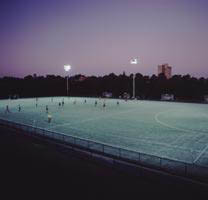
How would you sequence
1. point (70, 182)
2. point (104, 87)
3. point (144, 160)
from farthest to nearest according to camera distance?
1. point (104, 87)
2. point (144, 160)
3. point (70, 182)

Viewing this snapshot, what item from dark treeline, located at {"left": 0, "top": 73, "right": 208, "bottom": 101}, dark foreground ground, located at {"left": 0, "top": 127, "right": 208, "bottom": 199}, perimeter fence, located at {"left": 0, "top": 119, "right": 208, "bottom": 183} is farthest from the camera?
dark treeline, located at {"left": 0, "top": 73, "right": 208, "bottom": 101}

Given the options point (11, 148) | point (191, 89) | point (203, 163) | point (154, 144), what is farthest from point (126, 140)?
point (191, 89)

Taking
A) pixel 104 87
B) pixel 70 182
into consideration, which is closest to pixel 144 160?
pixel 70 182

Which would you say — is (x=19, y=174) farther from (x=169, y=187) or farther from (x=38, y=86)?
(x=38, y=86)

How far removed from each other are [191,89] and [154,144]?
62.8 meters

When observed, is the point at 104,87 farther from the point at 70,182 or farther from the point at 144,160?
the point at 70,182

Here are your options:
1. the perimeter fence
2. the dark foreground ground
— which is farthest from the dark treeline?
the dark foreground ground

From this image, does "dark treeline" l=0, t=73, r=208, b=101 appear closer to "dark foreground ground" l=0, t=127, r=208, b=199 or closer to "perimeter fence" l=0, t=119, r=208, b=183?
"perimeter fence" l=0, t=119, r=208, b=183

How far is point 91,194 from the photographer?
8.30 metres

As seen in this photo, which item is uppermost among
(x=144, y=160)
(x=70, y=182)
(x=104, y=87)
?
(x=104, y=87)

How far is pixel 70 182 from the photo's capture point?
9320mm

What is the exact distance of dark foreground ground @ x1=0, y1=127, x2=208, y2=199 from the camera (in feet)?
27.0

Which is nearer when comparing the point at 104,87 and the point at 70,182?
the point at 70,182

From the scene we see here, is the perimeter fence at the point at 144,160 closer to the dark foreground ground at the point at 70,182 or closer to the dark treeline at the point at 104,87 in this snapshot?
the dark foreground ground at the point at 70,182
